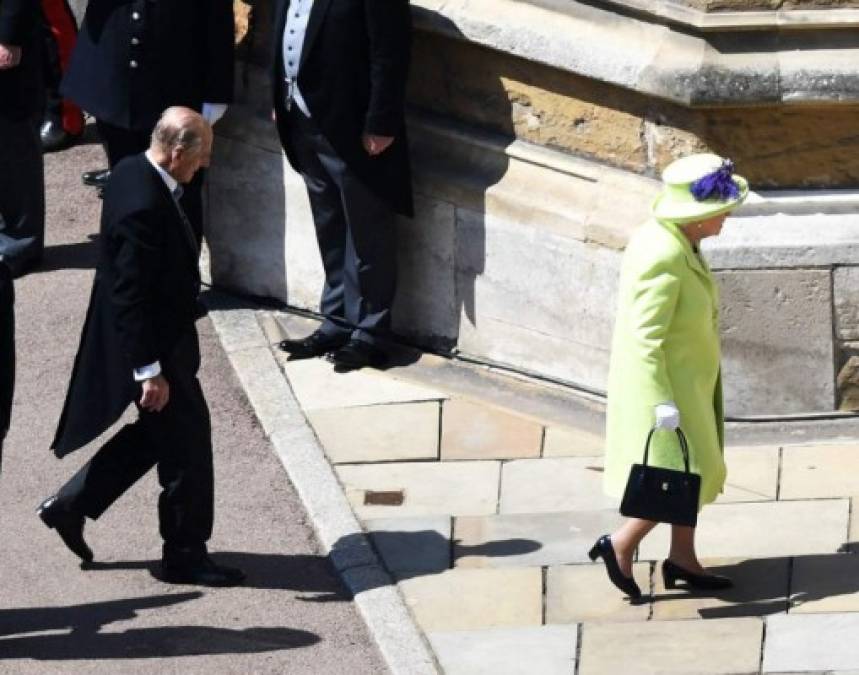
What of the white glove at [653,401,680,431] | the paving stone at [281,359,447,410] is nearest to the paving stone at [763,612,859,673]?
the white glove at [653,401,680,431]

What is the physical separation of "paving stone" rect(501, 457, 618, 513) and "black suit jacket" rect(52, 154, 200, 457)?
1.58m

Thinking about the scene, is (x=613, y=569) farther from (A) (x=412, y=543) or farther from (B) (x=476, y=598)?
(A) (x=412, y=543)

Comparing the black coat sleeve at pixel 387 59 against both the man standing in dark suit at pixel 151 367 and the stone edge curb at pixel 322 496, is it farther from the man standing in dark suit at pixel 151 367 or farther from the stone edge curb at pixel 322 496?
the man standing in dark suit at pixel 151 367

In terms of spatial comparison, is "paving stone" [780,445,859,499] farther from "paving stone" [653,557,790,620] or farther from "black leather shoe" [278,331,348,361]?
"black leather shoe" [278,331,348,361]

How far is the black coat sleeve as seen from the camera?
8.58m

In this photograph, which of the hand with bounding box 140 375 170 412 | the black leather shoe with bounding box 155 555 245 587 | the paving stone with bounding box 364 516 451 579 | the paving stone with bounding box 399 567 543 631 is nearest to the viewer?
the hand with bounding box 140 375 170 412

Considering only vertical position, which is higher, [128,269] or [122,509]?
[128,269]

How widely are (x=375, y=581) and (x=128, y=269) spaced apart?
1407mm

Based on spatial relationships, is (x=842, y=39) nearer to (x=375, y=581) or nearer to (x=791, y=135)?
(x=791, y=135)

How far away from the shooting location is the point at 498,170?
346 inches

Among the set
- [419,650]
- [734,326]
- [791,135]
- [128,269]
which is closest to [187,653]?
[419,650]

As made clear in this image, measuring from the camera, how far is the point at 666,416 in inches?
265

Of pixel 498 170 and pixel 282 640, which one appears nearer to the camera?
pixel 282 640

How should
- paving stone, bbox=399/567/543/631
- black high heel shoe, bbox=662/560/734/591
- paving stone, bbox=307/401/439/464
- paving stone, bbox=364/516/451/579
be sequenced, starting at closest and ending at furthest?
paving stone, bbox=399/567/543/631 < black high heel shoe, bbox=662/560/734/591 < paving stone, bbox=364/516/451/579 < paving stone, bbox=307/401/439/464
